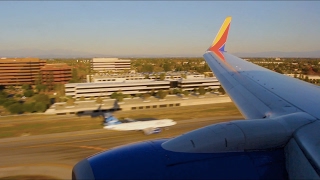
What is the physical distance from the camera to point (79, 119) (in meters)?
21.4

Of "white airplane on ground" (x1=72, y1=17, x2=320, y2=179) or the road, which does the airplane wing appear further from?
the road

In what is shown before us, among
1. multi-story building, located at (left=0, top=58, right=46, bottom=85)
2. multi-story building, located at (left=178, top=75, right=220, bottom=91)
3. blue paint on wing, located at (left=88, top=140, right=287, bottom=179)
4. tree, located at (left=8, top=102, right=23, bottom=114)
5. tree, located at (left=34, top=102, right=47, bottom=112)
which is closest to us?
blue paint on wing, located at (left=88, top=140, right=287, bottom=179)

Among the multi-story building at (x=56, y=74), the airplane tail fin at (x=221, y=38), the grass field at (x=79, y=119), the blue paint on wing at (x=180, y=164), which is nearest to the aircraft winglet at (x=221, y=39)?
the airplane tail fin at (x=221, y=38)

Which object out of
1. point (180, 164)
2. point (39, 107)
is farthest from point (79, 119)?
point (180, 164)

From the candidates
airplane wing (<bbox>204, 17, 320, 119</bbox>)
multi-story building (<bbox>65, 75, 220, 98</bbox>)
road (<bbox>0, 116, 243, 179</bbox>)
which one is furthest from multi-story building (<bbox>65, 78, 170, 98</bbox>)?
airplane wing (<bbox>204, 17, 320, 119</bbox>)

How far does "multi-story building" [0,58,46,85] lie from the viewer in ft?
152

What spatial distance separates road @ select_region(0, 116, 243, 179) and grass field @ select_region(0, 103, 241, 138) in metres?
1.44

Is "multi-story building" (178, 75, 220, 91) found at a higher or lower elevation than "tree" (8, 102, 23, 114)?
higher

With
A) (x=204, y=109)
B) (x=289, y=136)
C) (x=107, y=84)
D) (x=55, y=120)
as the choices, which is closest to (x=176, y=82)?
(x=107, y=84)

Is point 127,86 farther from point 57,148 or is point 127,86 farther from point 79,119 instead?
point 57,148

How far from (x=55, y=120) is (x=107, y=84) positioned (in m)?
13.9

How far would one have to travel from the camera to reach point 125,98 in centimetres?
2984

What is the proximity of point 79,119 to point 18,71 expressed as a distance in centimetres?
3398

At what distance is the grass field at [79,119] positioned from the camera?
18328 mm
